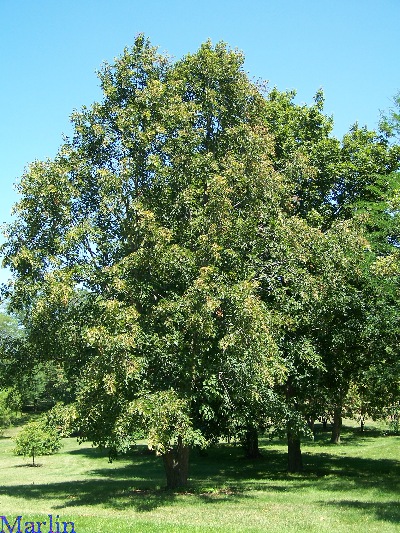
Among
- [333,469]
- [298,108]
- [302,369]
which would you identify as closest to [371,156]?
[298,108]

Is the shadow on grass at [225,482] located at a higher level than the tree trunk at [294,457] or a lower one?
lower

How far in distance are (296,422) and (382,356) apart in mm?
4621

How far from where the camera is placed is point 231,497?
16.1 m

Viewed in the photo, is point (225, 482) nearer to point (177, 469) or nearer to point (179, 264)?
point (177, 469)

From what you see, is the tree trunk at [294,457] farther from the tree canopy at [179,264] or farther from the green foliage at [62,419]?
the green foliage at [62,419]

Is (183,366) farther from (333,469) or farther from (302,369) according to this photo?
(333,469)

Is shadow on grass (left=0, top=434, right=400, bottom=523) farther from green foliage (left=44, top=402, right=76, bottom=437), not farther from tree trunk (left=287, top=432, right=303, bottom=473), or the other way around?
green foliage (left=44, top=402, right=76, bottom=437)

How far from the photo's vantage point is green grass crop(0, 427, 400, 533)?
37.0 feet

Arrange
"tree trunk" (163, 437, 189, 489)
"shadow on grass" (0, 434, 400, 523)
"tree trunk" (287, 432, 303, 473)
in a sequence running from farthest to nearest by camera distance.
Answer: "tree trunk" (287, 432, 303, 473)
"tree trunk" (163, 437, 189, 489)
"shadow on grass" (0, 434, 400, 523)

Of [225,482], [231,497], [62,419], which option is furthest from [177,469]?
[62,419]

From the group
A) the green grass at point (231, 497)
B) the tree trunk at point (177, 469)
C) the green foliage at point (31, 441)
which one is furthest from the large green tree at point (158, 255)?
the green foliage at point (31, 441)

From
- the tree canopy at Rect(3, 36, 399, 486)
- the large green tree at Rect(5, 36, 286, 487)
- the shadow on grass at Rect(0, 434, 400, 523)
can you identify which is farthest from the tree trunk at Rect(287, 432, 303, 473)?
the large green tree at Rect(5, 36, 286, 487)

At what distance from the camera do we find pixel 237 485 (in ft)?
63.9

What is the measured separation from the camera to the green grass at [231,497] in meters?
11.3
